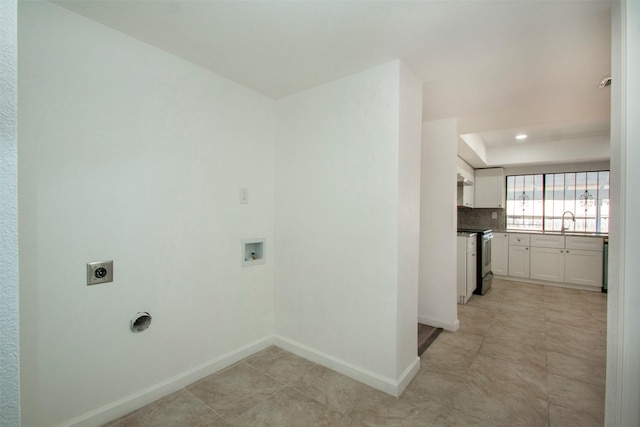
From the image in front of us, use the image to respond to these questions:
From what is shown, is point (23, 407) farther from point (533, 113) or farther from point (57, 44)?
point (533, 113)

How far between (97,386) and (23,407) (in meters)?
0.32

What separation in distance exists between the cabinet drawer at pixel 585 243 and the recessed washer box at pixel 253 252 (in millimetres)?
5338

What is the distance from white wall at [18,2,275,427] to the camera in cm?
154

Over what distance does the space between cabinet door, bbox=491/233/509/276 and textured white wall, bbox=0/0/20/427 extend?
6501mm

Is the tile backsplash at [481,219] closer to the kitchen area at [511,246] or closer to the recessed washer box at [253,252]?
the kitchen area at [511,246]

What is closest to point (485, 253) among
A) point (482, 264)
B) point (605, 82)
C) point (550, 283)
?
point (482, 264)

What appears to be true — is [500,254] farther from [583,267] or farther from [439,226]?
[439,226]

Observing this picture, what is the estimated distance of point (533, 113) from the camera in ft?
10.1

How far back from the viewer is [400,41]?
1.87 m

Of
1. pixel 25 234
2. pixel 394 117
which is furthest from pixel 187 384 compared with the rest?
pixel 394 117

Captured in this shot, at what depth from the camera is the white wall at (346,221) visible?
2135 millimetres

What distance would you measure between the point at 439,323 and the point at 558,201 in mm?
4300

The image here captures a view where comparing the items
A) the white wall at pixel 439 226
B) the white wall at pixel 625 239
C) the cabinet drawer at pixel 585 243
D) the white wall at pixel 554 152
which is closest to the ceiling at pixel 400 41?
the white wall at pixel 625 239

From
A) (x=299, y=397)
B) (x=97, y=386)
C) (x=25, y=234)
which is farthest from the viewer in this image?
(x=299, y=397)
